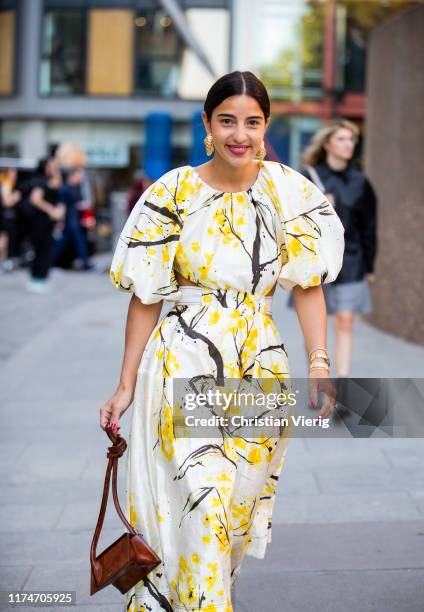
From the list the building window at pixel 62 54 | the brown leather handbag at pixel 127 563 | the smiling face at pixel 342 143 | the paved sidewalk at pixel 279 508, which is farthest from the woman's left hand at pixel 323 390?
the building window at pixel 62 54

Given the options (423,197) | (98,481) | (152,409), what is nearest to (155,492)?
(152,409)

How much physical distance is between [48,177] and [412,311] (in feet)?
22.7

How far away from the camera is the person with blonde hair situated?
23.4 ft

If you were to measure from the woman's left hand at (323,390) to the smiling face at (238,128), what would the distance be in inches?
24.5

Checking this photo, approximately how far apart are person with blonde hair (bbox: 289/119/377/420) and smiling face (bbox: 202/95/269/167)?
13.2 feet

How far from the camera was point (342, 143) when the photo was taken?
279 inches

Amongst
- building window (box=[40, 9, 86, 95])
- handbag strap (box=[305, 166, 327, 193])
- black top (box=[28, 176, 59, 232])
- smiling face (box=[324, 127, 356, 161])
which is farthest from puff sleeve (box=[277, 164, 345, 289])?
building window (box=[40, 9, 86, 95])

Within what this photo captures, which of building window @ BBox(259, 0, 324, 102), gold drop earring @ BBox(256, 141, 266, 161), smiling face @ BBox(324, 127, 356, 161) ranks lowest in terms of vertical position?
gold drop earring @ BBox(256, 141, 266, 161)

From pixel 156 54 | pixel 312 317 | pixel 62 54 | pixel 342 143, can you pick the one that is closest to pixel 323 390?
pixel 312 317

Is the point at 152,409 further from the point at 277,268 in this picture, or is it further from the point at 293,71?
the point at 293,71

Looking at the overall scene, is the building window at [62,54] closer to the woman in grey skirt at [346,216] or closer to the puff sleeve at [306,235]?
the woman in grey skirt at [346,216]

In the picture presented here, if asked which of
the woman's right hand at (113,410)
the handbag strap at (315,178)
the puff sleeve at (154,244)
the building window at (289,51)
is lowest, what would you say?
the woman's right hand at (113,410)

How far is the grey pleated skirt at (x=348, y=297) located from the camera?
23.9ft

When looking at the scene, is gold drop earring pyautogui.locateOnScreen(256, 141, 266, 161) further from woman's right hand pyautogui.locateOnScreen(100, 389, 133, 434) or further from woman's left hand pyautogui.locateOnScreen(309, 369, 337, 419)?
woman's right hand pyautogui.locateOnScreen(100, 389, 133, 434)
